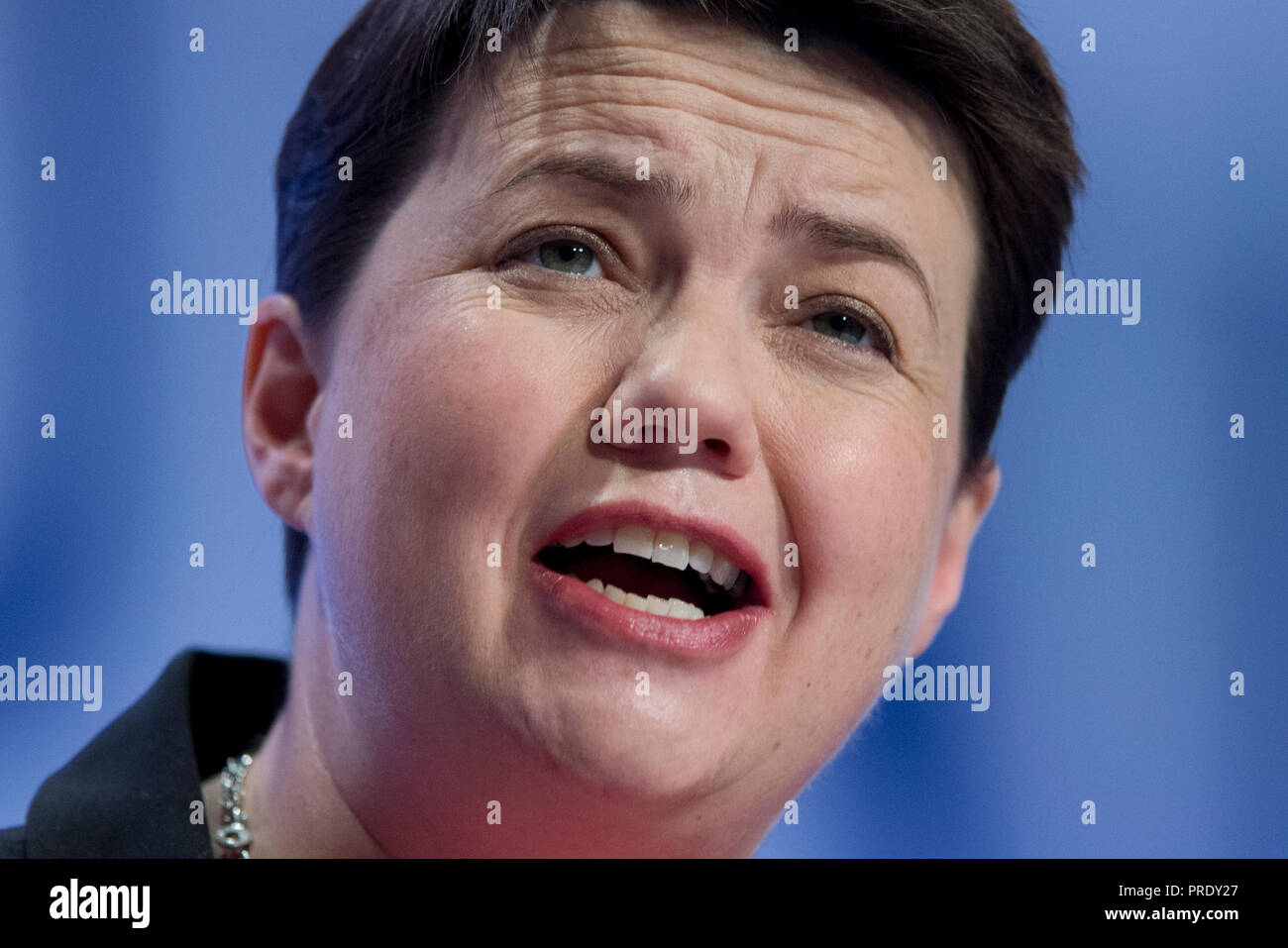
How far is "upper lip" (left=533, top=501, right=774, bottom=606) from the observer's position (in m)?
1.13

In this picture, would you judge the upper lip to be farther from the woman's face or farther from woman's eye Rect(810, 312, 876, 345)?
woman's eye Rect(810, 312, 876, 345)

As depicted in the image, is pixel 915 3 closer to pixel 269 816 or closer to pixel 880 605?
pixel 880 605

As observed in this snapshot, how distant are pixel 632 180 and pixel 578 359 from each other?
169 mm

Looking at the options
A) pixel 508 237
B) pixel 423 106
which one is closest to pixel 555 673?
pixel 508 237

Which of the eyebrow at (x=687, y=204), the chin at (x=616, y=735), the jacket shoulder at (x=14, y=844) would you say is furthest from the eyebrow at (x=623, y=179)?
the jacket shoulder at (x=14, y=844)

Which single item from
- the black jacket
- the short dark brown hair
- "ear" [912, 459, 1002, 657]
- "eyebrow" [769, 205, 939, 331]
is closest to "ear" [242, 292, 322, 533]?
the short dark brown hair

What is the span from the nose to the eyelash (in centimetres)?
9

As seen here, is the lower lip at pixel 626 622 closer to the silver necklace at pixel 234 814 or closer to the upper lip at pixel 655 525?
the upper lip at pixel 655 525

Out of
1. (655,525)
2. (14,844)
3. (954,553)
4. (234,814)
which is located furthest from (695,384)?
(14,844)

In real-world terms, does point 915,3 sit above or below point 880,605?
above

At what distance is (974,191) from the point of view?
136cm

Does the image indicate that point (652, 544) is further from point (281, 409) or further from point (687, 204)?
point (281, 409)

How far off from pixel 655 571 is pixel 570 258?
0.30 metres

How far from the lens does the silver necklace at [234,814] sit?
4.42 feet
